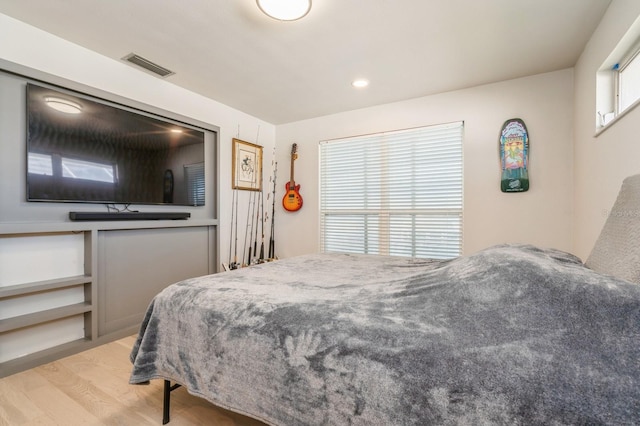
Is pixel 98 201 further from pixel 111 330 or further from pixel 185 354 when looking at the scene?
pixel 185 354

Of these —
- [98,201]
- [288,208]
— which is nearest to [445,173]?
[288,208]

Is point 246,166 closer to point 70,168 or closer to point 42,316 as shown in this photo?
point 70,168

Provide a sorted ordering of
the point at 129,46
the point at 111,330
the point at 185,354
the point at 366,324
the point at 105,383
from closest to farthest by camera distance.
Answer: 1. the point at 366,324
2. the point at 185,354
3. the point at 105,383
4. the point at 129,46
5. the point at 111,330

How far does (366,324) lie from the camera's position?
0.92 meters

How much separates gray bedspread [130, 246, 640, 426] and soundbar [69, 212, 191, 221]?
1436 millimetres

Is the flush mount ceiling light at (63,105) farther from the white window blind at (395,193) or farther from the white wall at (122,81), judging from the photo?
the white window blind at (395,193)

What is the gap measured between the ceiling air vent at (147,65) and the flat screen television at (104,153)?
1.32 ft

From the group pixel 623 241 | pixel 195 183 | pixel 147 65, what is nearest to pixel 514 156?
pixel 623 241

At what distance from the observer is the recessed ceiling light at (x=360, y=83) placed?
278 cm

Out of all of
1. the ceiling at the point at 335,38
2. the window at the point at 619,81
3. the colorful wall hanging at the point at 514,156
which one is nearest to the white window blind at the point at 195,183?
the ceiling at the point at 335,38

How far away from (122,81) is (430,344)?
3111 millimetres

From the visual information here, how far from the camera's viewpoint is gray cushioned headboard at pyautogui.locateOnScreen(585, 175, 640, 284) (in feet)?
2.95

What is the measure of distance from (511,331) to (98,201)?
2.88 m

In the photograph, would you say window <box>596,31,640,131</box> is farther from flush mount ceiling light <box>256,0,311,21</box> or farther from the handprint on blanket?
the handprint on blanket
